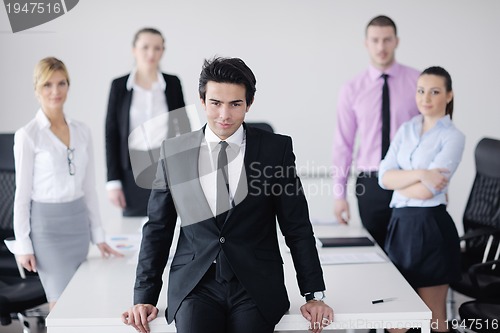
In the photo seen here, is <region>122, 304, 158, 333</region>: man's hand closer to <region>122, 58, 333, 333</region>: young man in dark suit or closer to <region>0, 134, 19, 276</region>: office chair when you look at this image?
<region>122, 58, 333, 333</region>: young man in dark suit

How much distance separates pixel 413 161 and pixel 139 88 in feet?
5.72

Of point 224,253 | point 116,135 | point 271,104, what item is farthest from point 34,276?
point 271,104

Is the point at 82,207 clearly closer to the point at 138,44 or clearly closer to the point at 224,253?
the point at 224,253

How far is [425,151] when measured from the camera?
10.5 feet

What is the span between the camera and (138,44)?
4.25 metres

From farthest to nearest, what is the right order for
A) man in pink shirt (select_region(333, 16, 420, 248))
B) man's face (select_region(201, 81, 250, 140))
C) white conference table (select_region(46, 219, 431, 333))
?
man in pink shirt (select_region(333, 16, 420, 248)) → white conference table (select_region(46, 219, 431, 333)) → man's face (select_region(201, 81, 250, 140))

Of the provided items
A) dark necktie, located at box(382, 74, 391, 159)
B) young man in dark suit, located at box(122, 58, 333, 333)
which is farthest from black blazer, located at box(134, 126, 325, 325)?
dark necktie, located at box(382, 74, 391, 159)

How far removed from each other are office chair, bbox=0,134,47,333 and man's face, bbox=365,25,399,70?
1998mm

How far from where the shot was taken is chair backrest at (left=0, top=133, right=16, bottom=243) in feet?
12.4

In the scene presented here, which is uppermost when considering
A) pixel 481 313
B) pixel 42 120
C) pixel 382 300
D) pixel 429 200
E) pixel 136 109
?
pixel 42 120

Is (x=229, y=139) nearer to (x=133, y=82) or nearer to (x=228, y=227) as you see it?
(x=228, y=227)

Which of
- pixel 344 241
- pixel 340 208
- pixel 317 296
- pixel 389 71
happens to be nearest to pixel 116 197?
pixel 340 208

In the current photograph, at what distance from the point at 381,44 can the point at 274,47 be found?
5.07 ft

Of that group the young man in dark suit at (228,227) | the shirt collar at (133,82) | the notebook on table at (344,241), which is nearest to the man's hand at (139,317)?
the young man in dark suit at (228,227)
